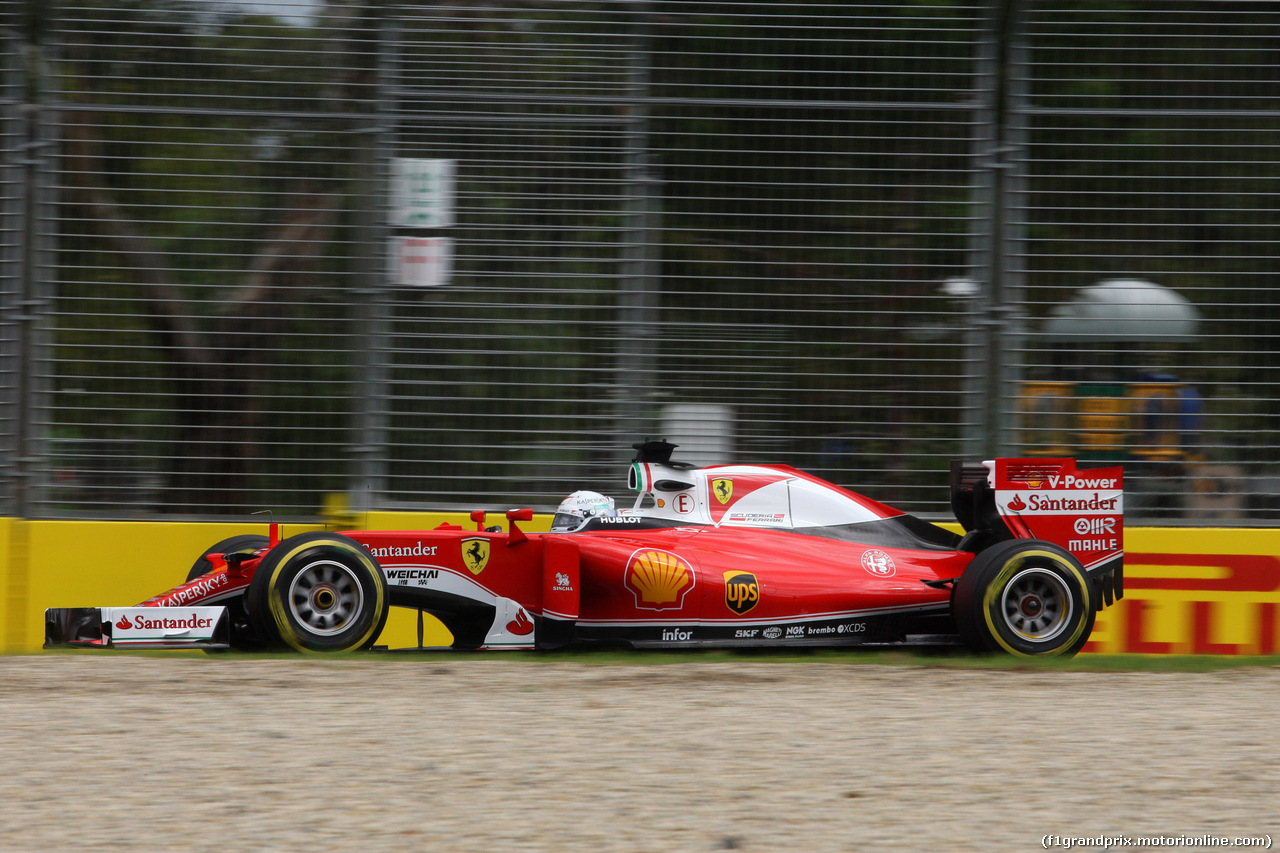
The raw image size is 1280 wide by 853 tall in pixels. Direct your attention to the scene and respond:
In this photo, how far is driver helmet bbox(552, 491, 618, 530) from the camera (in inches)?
274

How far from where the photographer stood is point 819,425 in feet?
27.8

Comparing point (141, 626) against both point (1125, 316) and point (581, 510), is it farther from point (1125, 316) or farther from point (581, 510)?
point (1125, 316)

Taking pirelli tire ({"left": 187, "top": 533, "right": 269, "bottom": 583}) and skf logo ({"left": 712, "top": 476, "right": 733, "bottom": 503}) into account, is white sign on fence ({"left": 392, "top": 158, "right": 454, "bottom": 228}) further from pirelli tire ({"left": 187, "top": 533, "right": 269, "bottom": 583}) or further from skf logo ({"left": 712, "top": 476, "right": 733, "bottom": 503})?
skf logo ({"left": 712, "top": 476, "right": 733, "bottom": 503})

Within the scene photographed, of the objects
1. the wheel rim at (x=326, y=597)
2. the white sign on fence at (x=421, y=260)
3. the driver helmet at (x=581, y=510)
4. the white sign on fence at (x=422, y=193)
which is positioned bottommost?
the wheel rim at (x=326, y=597)

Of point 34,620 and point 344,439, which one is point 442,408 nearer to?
point 344,439

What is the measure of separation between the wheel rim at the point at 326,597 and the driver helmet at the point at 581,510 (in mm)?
1328

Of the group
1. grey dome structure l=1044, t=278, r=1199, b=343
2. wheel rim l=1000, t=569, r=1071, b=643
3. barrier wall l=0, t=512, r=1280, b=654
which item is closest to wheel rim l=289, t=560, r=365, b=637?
barrier wall l=0, t=512, r=1280, b=654

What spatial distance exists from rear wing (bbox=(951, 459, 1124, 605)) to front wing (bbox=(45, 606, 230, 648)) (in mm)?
4227

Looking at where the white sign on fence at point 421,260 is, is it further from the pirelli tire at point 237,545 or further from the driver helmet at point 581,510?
the driver helmet at point 581,510

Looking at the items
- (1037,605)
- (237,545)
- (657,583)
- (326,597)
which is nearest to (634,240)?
(657,583)

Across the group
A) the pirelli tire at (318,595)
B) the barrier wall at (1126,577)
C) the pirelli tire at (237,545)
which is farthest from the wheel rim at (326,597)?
the barrier wall at (1126,577)

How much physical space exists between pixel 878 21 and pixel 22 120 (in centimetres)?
580

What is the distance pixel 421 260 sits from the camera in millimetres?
8383

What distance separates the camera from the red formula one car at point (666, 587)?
6113 millimetres
